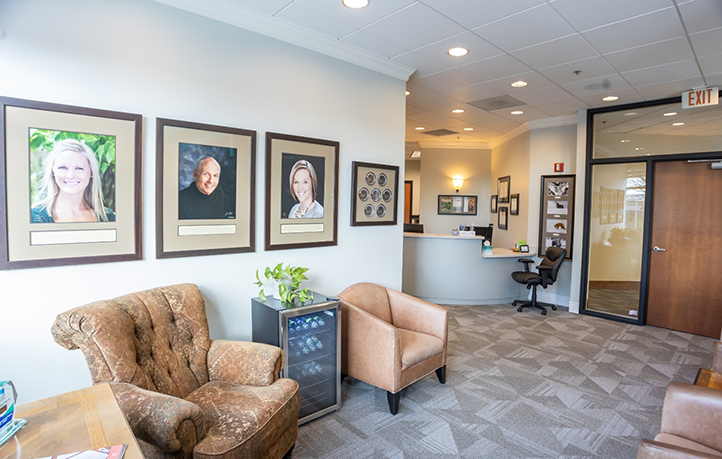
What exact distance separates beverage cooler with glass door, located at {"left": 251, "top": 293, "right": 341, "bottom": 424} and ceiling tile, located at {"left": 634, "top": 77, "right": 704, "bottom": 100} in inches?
166

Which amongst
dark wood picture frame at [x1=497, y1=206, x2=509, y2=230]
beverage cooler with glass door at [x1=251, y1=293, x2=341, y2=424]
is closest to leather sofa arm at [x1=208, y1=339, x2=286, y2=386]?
beverage cooler with glass door at [x1=251, y1=293, x2=341, y2=424]

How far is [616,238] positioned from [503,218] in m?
2.30

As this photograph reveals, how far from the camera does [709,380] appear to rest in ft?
6.55

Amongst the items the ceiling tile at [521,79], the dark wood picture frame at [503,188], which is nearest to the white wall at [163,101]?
the ceiling tile at [521,79]

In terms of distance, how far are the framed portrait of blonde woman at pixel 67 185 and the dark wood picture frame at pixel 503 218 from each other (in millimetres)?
6365

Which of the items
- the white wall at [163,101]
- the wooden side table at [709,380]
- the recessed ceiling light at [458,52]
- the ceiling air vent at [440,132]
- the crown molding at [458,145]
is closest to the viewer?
the wooden side table at [709,380]

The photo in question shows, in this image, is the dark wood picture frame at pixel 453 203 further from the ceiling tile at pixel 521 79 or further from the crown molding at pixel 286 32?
the crown molding at pixel 286 32

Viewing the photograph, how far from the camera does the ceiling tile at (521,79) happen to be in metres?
4.07

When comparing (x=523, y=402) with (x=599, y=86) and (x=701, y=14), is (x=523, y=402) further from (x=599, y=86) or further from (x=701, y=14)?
(x=599, y=86)

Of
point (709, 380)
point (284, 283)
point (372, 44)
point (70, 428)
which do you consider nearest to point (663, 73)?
point (372, 44)

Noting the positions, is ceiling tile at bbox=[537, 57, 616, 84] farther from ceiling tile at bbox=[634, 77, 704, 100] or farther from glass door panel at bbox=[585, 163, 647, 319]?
glass door panel at bbox=[585, 163, 647, 319]

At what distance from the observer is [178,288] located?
7.74 feet

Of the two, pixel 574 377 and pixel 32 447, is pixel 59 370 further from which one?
pixel 574 377

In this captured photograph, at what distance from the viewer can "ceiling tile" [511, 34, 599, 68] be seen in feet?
10.5
